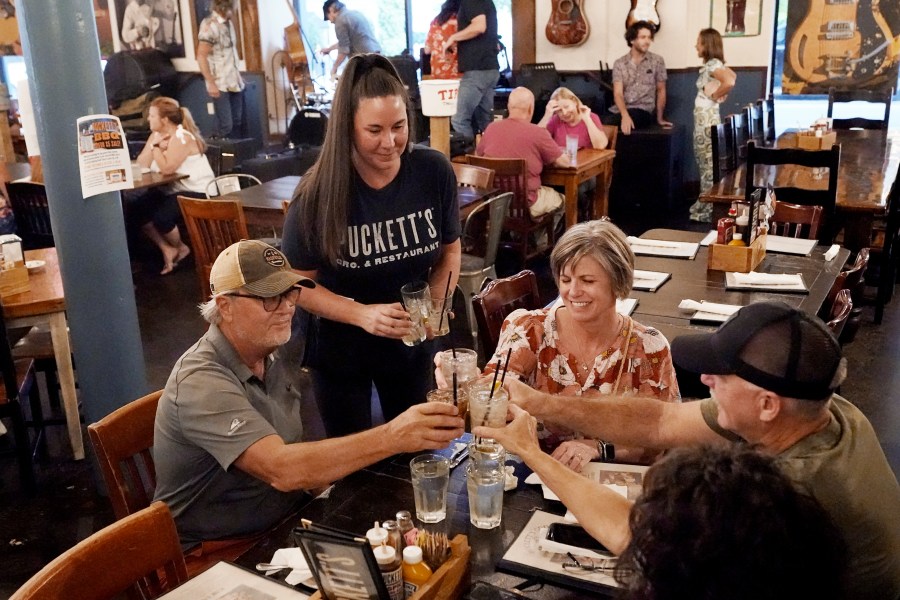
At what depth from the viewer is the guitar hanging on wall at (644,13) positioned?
8.98 meters

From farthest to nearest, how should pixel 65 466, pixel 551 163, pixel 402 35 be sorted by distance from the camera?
pixel 402 35 < pixel 551 163 < pixel 65 466

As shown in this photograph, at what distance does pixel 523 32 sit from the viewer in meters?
9.73

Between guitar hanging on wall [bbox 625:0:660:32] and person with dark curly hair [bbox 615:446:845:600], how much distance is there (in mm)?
8545

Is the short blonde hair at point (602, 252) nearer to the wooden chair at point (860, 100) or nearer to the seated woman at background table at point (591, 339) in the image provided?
the seated woman at background table at point (591, 339)

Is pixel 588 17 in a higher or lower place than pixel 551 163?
higher

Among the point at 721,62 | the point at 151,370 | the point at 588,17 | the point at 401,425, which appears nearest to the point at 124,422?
the point at 401,425

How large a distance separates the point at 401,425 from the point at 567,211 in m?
4.92

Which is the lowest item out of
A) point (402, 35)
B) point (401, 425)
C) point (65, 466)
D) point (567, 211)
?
point (65, 466)

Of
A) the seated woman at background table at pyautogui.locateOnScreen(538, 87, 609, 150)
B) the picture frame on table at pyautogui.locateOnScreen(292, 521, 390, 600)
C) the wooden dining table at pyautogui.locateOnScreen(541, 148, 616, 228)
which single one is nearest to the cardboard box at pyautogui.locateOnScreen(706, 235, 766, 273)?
the picture frame on table at pyautogui.locateOnScreen(292, 521, 390, 600)

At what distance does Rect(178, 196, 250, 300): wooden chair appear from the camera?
451cm

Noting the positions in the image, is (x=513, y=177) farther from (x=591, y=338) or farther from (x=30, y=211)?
(x=591, y=338)

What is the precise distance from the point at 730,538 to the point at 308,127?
894 cm

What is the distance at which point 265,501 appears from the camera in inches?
81.8

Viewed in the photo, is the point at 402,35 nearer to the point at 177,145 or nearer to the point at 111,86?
the point at 111,86
